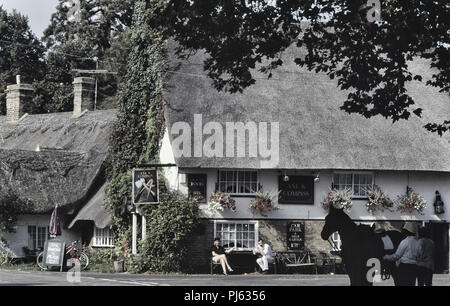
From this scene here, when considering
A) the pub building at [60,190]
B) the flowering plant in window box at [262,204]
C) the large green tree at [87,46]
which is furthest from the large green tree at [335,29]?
the large green tree at [87,46]

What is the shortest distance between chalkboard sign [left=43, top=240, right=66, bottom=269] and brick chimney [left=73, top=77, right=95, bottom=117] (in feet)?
54.1

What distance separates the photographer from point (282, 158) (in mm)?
35656

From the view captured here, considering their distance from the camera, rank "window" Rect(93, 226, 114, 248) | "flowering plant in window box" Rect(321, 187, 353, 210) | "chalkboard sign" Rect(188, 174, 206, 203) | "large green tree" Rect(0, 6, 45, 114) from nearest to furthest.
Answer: "chalkboard sign" Rect(188, 174, 206, 203), "flowering plant in window box" Rect(321, 187, 353, 210), "window" Rect(93, 226, 114, 248), "large green tree" Rect(0, 6, 45, 114)

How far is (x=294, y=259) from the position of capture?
35344mm

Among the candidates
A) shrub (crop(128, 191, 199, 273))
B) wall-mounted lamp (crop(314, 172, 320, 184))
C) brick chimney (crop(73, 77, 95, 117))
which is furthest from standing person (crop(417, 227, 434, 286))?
brick chimney (crop(73, 77, 95, 117))

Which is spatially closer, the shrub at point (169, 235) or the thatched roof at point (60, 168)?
the shrub at point (169, 235)

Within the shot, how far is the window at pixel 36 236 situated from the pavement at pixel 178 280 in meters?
7.15

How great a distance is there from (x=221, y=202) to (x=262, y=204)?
1488 millimetres

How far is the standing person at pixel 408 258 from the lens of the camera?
1802 cm

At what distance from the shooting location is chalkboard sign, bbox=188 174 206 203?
3512cm

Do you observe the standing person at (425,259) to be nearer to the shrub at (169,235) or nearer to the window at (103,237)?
the shrub at (169,235)

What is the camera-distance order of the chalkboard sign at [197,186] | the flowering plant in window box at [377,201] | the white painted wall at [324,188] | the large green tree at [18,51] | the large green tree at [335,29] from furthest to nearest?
the large green tree at [18,51], the flowering plant in window box at [377,201], the white painted wall at [324,188], the chalkboard sign at [197,186], the large green tree at [335,29]

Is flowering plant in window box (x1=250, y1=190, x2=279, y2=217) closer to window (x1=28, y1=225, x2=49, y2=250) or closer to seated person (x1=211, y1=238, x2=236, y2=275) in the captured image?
seated person (x1=211, y1=238, x2=236, y2=275)

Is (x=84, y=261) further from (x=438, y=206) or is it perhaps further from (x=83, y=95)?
(x=83, y=95)
